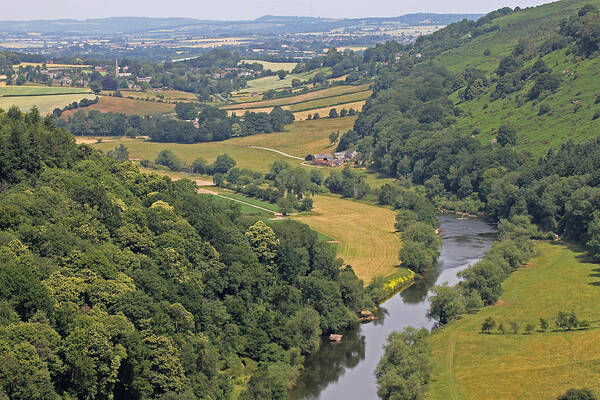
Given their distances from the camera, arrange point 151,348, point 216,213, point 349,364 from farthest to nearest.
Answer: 1. point 216,213
2. point 349,364
3. point 151,348

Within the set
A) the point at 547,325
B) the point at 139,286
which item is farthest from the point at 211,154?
the point at 547,325

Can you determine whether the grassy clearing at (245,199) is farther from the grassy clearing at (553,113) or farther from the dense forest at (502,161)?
the grassy clearing at (553,113)

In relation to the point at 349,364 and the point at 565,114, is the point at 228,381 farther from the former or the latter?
the point at 565,114

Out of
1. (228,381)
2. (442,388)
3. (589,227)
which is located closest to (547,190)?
(589,227)

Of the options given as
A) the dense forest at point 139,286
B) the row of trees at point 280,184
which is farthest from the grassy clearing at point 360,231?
the dense forest at point 139,286

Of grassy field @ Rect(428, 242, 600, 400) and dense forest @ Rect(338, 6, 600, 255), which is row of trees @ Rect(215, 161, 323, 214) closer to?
dense forest @ Rect(338, 6, 600, 255)

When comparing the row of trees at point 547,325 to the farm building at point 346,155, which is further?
the farm building at point 346,155

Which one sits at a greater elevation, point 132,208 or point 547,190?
point 132,208
